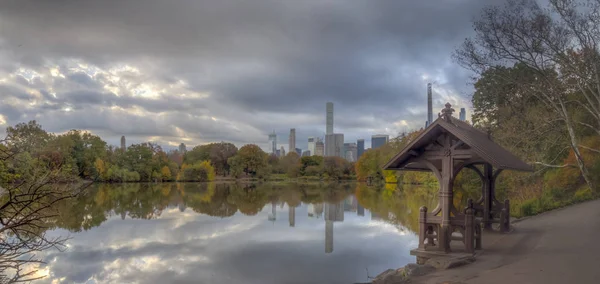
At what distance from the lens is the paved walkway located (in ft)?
25.4

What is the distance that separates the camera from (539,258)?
9.45m

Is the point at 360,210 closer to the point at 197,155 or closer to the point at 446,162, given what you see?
the point at 446,162

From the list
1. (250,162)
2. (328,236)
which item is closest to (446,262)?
(328,236)

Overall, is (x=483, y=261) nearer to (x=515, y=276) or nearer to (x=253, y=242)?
(x=515, y=276)

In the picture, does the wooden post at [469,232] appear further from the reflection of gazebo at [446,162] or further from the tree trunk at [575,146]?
the tree trunk at [575,146]

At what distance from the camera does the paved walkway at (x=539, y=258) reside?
7.75 meters

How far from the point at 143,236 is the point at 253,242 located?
4478mm

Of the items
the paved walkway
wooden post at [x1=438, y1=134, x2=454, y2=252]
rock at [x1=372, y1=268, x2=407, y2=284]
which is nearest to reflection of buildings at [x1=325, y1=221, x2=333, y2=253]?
wooden post at [x1=438, y1=134, x2=454, y2=252]

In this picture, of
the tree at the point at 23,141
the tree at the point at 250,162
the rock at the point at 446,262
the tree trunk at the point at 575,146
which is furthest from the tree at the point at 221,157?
the rock at the point at 446,262

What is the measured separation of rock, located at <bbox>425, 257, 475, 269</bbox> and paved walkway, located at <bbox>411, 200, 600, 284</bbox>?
0.17 m

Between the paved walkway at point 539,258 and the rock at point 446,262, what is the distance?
A: 0.55ft

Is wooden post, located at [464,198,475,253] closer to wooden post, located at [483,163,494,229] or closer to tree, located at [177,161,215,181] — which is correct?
wooden post, located at [483,163,494,229]

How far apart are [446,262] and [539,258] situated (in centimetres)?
236

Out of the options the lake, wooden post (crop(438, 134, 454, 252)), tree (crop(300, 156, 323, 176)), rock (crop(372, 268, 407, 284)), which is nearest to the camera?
rock (crop(372, 268, 407, 284))
